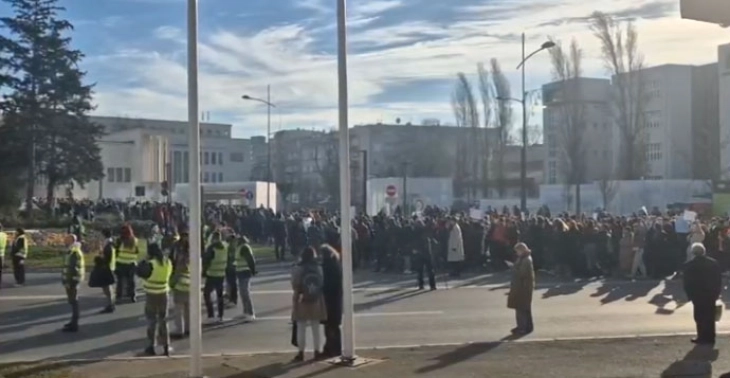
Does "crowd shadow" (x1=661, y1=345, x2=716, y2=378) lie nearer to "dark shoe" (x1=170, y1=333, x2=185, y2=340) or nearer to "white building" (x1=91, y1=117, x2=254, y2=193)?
"dark shoe" (x1=170, y1=333, x2=185, y2=340)

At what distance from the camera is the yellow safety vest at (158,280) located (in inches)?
568

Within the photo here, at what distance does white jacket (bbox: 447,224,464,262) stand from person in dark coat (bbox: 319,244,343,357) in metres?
13.1

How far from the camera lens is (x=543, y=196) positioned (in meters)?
60.3

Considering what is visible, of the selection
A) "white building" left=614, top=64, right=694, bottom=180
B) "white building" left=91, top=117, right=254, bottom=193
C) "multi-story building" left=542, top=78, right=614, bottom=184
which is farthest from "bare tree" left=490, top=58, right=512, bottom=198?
"white building" left=91, top=117, right=254, bottom=193

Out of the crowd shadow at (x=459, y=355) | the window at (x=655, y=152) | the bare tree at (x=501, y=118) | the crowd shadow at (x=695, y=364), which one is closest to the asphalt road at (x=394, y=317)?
the crowd shadow at (x=459, y=355)

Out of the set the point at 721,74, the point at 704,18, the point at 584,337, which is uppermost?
the point at 721,74

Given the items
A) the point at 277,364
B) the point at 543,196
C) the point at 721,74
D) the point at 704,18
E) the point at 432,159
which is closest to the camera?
the point at 704,18

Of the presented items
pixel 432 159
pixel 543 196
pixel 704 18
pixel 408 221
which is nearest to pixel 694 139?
pixel 432 159

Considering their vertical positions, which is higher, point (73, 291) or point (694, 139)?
point (694, 139)

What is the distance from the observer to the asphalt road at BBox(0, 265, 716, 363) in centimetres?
1532

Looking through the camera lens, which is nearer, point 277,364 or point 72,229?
point 277,364

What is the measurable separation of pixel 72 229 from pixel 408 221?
12881 millimetres

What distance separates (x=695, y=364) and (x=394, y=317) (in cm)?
684

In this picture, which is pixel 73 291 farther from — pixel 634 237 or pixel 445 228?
pixel 634 237
